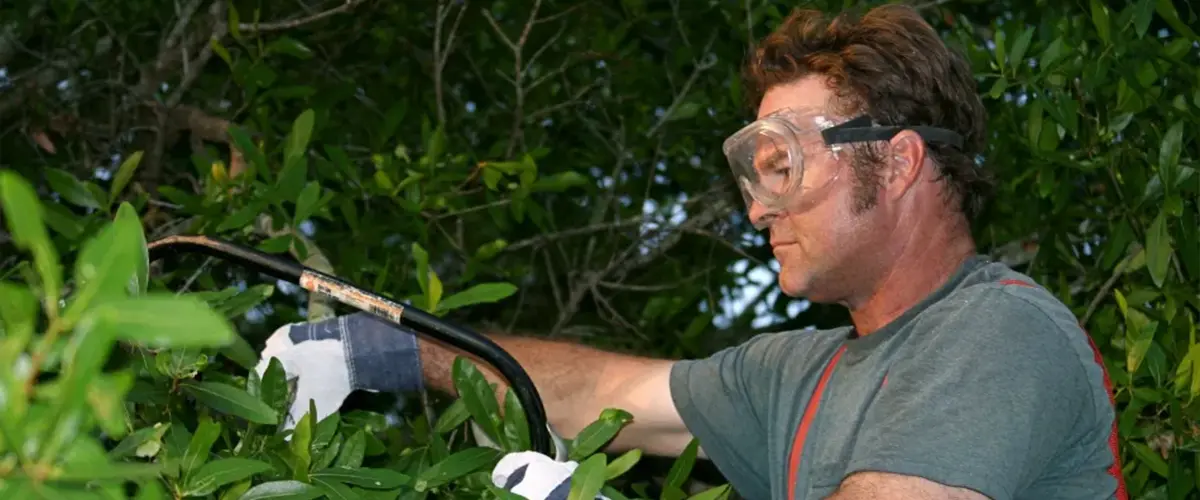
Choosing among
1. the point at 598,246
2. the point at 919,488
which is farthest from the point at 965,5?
the point at 919,488

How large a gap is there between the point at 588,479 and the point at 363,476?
1.12ft

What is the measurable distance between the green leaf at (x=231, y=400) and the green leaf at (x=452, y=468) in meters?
0.27

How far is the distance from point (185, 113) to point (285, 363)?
1.13 m

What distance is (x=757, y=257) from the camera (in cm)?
370

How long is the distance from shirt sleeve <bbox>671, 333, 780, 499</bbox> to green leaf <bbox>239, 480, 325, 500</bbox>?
91 cm

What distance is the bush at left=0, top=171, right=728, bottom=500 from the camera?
69cm

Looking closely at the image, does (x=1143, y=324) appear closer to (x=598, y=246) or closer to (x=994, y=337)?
(x=994, y=337)

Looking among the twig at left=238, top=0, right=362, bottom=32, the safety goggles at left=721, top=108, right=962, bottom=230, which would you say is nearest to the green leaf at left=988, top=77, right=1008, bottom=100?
the safety goggles at left=721, top=108, right=962, bottom=230

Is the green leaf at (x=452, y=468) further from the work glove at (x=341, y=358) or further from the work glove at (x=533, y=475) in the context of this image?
the work glove at (x=341, y=358)

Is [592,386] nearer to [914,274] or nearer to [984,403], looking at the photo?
[914,274]

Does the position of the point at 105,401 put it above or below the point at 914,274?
above

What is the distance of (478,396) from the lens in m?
2.05

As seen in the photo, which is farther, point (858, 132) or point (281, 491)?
point (858, 132)

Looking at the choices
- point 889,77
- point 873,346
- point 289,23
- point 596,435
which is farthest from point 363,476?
point 289,23
